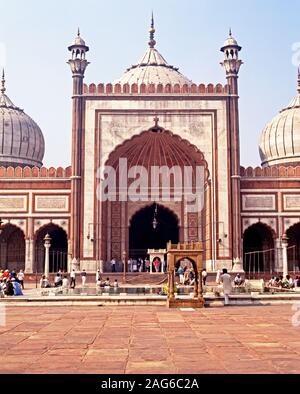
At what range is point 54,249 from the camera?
24969 mm

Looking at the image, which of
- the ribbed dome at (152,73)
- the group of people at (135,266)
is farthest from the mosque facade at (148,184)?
the ribbed dome at (152,73)

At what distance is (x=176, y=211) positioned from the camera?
24250mm

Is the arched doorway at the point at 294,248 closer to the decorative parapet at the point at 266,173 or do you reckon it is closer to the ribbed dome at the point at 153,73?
the decorative parapet at the point at 266,173

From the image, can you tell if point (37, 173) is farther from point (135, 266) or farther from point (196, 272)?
point (196, 272)

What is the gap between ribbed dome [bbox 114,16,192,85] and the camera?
26734 millimetres

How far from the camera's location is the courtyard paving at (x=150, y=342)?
15.2ft

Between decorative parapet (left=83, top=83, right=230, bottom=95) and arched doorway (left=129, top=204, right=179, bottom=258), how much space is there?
525cm

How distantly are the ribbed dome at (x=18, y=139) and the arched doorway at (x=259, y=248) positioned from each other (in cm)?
1168

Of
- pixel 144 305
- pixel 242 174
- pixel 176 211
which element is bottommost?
pixel 144 305

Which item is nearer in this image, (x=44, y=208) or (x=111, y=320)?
(x=111, y=320)

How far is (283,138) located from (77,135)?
36.2 ft
